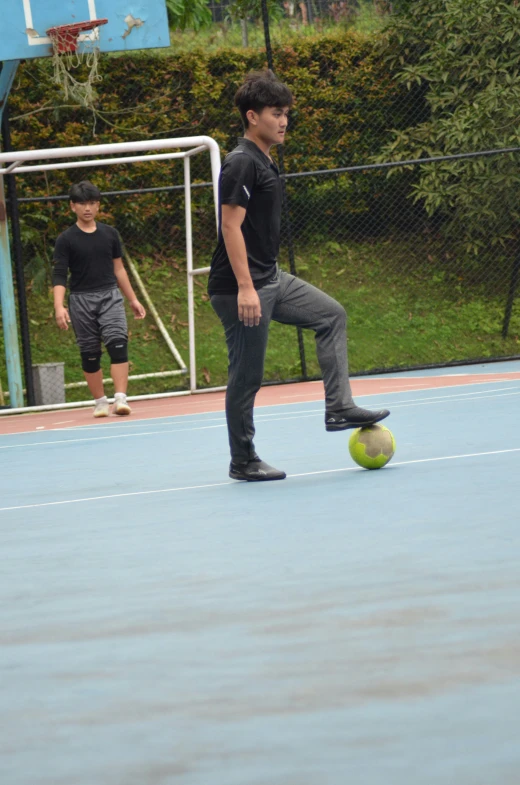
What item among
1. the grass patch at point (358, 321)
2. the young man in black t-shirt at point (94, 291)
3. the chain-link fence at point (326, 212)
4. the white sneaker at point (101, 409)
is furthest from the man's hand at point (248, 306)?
the chain-link fence at point (326, 212)

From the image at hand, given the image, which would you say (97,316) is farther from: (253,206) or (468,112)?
(468,112)

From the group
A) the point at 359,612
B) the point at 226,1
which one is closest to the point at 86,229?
the point at 359,612

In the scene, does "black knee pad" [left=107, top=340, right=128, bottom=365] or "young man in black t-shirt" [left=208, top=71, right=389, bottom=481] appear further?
"black knee pad" [left=107, top=340, right=128, bottom=365]

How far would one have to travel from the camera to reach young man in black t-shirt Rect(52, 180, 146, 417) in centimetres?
952

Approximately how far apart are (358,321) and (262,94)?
974cm

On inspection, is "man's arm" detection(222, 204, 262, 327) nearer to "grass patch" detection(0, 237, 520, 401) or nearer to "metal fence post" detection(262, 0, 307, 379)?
"metal fence post" detection(262, 0, 307, 379)

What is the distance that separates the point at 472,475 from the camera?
490cm

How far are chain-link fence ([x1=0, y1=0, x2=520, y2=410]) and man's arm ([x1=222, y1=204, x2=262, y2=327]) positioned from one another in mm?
8109

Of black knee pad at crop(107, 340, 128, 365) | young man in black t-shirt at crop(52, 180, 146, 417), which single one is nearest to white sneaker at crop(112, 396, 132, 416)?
young man in black t-shirt at crop(52, 180, 146, 417)

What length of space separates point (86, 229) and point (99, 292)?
1.67ft

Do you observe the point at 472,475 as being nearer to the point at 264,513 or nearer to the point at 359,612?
the point at 264,513

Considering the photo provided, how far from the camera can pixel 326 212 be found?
15.6 m

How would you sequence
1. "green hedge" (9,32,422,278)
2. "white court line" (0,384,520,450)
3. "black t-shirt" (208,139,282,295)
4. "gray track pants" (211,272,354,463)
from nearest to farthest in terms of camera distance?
"black t-shirt" (208,139,282,295), "gray track pants" (211,272,354,463), "white court line" (0,384,520,450), "green hedge" (9,32,422,278)

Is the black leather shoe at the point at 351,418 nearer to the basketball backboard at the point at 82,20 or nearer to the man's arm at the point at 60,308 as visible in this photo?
the man's arm at the point at 60,308
